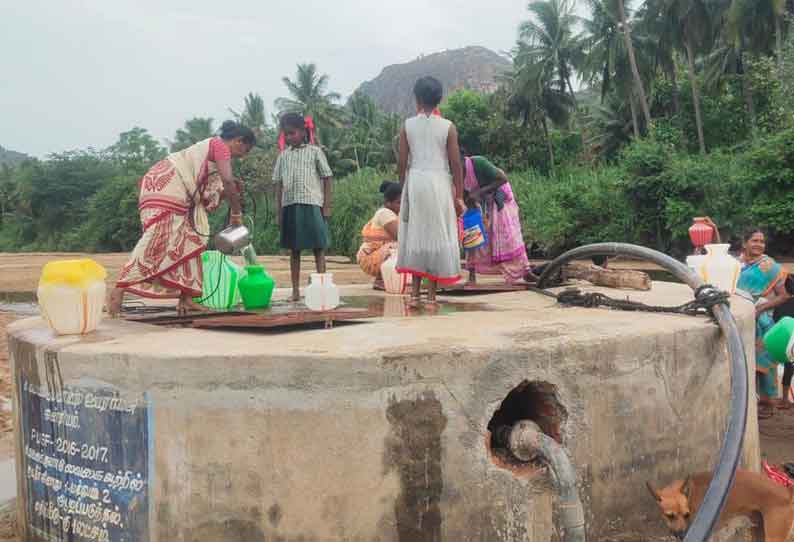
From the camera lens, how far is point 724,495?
9.29 ft

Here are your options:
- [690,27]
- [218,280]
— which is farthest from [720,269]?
[690,27]

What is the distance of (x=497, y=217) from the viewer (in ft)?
20.2

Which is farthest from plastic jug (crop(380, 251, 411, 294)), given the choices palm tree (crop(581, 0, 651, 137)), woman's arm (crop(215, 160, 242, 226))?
palm tree (crop(581, 0, 651, 137))

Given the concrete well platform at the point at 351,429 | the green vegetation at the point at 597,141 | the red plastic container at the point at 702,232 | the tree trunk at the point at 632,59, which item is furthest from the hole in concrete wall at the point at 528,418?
the tree trunk at the point at 632,59

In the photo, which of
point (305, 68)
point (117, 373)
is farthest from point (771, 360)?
point (305, 68)

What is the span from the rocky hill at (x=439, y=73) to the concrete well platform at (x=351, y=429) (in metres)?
92.4

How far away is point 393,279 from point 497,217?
1012mm

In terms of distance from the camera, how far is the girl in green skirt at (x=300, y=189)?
17.6ft

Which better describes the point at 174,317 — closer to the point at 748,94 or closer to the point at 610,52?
the point at 748,94

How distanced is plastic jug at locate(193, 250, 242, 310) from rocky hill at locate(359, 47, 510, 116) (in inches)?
3560

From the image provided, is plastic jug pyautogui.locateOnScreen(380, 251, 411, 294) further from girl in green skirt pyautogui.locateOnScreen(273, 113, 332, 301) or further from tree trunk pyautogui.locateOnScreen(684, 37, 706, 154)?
tree trunk pyautogui.locateOnScreen(684, 37, 706, 154)

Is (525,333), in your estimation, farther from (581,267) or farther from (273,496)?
(581,267)

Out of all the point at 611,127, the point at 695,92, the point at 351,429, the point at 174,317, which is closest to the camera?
the point at 351,429

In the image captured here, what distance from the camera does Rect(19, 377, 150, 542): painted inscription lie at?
10.3ft
